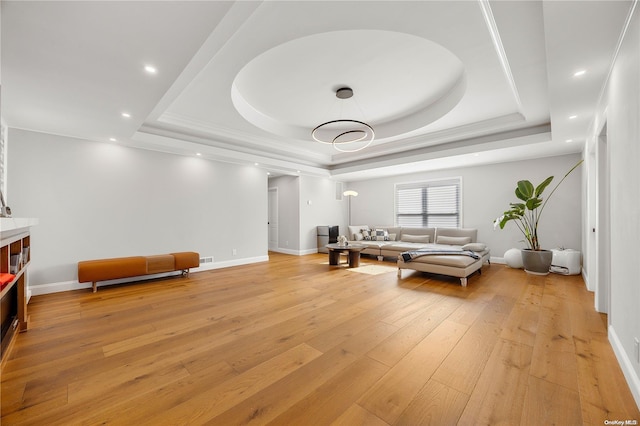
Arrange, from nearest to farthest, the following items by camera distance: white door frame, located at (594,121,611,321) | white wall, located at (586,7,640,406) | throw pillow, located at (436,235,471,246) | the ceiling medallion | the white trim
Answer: white wall, located at (586,7,640,406), the white trim, white door frame, located at (594,121,611,321), the ceiling medallion, throw pillow, located at (436,235,471,246)

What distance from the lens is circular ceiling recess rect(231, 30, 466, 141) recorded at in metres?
2.94

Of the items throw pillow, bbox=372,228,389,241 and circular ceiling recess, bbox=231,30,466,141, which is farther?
throw pillow, bbox=372,228,389,241

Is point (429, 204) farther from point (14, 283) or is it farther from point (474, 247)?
point (14, 283)

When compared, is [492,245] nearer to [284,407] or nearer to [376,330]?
[376,330]

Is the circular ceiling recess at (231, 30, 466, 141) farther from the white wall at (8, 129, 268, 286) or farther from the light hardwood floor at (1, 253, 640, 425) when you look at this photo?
the light hardwood floor at (1, 253, 640, 425)

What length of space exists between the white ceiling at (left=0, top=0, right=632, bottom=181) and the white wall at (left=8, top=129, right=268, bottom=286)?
357 mm

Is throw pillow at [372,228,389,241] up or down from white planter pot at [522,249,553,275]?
up

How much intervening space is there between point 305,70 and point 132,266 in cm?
417

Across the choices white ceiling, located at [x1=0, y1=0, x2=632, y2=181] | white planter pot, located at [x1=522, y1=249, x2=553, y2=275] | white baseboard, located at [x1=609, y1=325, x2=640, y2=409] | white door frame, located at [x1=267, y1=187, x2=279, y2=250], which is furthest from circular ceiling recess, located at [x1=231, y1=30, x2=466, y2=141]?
white door frame, located at [x1=267, y1=187, x2=279, y2=250]

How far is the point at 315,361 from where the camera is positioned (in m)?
2.18

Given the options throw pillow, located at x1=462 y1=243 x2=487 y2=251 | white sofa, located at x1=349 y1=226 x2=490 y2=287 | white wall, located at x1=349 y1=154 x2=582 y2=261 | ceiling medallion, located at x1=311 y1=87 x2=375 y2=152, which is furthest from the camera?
throw pillow, located at x1=462 y1=243 x2=487 y2=251

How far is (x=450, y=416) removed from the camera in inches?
61.9

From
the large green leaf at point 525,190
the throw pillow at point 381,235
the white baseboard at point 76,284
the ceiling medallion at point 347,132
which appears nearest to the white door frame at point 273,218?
the white baseboard at point 76,284

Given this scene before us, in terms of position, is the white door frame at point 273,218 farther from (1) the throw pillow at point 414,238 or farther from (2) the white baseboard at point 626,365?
(2) the white baseboard at point 626,365
